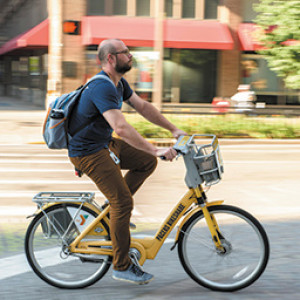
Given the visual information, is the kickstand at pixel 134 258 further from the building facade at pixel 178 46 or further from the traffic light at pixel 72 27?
the building facade at pixel 178 46

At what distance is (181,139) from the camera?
164 inches

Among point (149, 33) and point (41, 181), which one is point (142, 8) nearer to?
point (149, 33)

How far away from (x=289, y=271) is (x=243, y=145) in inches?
429

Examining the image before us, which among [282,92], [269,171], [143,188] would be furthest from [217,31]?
[143,188]

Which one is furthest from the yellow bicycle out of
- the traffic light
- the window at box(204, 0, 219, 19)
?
the window at box(204, 0, 219, 19)

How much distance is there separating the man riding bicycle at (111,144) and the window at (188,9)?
2115 cm

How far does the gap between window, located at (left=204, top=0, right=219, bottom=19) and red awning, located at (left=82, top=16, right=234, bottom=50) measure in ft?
3.16

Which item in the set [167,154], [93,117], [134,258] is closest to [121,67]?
[93,117]

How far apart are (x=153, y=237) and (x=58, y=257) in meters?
0.73

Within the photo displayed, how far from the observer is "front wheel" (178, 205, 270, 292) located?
4.26 metres

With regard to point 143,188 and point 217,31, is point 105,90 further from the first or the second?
point 217,31

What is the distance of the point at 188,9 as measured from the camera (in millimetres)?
24828

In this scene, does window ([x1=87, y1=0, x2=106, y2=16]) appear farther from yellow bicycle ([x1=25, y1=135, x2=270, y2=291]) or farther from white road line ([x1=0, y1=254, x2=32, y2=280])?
yellow bicycle ([x1=25, y1=135, x2=270, y2=291])

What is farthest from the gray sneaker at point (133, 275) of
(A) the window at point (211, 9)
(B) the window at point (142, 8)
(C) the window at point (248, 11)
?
(C) the window at point (248, 11)
